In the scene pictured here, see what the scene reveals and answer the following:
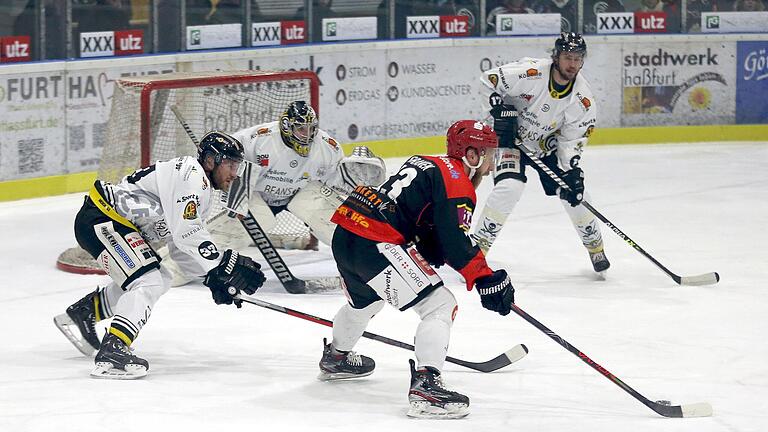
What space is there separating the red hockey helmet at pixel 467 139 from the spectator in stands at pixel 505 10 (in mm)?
6777

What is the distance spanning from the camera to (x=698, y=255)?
754cm

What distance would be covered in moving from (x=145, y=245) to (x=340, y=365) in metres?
0.85

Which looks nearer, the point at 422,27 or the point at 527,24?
the point at 422,27

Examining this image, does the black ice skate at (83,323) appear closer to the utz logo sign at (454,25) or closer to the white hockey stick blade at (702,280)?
the white hockey stick blade at (702,280)

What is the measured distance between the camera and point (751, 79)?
11719 mm

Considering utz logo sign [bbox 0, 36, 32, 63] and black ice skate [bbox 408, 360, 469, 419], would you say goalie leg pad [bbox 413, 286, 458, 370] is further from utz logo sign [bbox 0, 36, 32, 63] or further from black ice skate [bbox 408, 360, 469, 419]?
utz logo sign [bbox 0, 36, 32, 63]

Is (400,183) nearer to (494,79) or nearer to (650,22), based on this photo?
(494,79)

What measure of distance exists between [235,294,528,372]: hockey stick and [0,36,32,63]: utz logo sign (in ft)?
13.6

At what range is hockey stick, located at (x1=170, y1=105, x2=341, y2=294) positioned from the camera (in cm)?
661

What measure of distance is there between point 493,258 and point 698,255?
3.64 feet

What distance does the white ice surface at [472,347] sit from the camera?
458 centimetres

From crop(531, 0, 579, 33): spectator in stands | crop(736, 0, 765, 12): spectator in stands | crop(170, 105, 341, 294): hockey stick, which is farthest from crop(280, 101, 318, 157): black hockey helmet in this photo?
crop(736, 0, 765, 12): spectator in stands

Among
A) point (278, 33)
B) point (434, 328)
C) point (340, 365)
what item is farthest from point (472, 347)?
point (278, 33)

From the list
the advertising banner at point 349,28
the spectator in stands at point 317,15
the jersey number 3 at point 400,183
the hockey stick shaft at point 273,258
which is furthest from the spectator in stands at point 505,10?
the jersey number 3 at point 400,183
